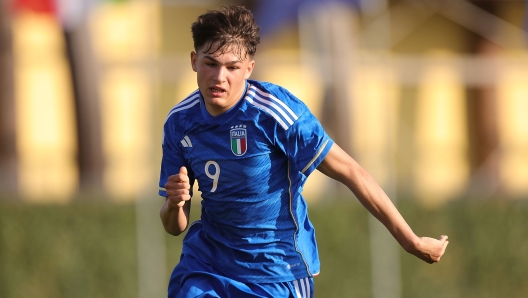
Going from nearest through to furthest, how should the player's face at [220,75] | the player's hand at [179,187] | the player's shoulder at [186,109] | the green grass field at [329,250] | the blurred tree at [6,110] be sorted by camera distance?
the player's hand at [179,187]
the player's face at [220,75]
the player's shoulder at [186,109]
the green grass field at [329,250]
the blurred tree at [6,110]

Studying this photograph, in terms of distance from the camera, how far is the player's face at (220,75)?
185 inches

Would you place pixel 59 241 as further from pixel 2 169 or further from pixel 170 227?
pixel 170 227

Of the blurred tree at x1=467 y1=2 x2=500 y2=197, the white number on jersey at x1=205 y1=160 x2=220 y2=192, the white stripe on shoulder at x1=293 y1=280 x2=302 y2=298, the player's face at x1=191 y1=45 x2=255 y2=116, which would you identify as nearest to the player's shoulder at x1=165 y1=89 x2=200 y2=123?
the player's face at x1=191 y1=45 x2=255 y2=116

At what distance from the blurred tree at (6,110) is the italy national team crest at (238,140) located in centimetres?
893

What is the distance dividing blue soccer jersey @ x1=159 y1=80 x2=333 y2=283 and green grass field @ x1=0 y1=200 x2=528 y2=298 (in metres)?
6.02

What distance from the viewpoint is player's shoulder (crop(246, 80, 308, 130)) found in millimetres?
4746

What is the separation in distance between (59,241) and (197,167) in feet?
21.6

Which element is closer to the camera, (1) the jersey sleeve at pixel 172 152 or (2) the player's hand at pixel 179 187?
(2) the player's hand at pixel 179 187

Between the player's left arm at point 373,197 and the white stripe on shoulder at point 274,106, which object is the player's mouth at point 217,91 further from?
the player's left arm at point 373,197

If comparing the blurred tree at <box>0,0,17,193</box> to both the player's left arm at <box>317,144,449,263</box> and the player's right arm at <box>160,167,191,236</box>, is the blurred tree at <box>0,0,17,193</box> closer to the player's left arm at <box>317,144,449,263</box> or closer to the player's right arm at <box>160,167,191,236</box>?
the player's right arm at <box>160,167,191,236</box>

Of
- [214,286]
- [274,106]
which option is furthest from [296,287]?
[274,106]

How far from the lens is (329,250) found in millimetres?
11812

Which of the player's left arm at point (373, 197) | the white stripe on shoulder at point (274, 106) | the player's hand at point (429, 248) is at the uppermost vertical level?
the white stripe on shoulder at point (274, 106)

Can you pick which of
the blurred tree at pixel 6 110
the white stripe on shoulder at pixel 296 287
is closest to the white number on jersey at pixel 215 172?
the white stripe on shoulder at pixel 296 287
